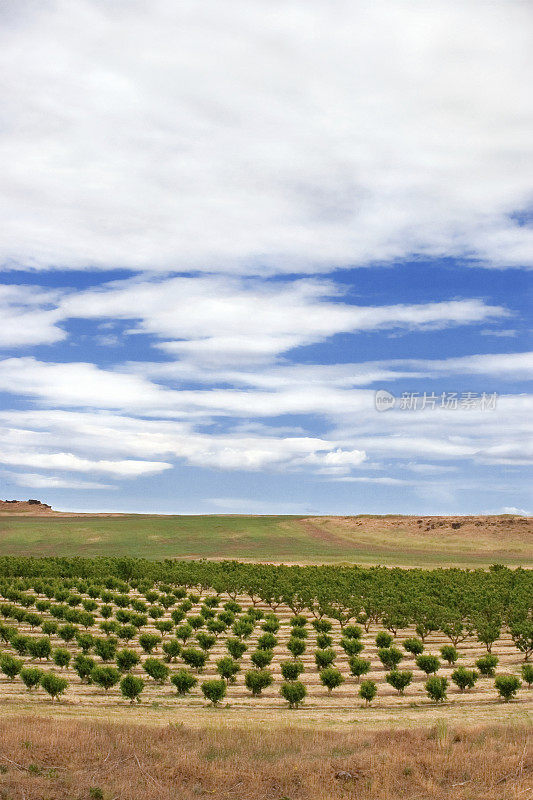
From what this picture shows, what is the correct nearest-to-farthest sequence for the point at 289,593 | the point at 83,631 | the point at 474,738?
the point at 474,738
the point at 83,631
the point at 289,593

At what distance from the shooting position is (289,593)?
56.5m

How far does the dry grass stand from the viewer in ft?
60.3

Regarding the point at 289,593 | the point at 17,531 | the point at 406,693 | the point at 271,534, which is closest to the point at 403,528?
the point at 271,534

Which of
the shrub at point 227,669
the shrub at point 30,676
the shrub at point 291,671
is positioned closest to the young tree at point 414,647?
the shrub at point 291,671

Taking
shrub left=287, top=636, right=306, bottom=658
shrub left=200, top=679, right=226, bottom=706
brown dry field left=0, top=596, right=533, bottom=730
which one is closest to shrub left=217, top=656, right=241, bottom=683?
brown dry field left=0, top=596, right=533, bottom=730

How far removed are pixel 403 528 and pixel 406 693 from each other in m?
114

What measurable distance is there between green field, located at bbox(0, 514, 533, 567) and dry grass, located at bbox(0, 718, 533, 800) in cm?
8684

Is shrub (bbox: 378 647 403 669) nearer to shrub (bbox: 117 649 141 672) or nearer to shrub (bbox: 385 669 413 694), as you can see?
shrub (bbox: 385 669 413 694)

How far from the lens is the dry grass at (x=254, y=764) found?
18.4m

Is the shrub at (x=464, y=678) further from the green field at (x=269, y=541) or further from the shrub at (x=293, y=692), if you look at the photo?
the green field at (x=269, y=541)

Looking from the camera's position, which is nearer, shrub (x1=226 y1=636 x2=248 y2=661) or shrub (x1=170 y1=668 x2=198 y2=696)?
shrub (x1=170 y1=668 x2=198 y2=696)

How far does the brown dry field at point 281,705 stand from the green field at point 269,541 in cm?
7353

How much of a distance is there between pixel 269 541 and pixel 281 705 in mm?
104885

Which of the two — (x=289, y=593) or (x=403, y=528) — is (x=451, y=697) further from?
(x=403, y=528)
